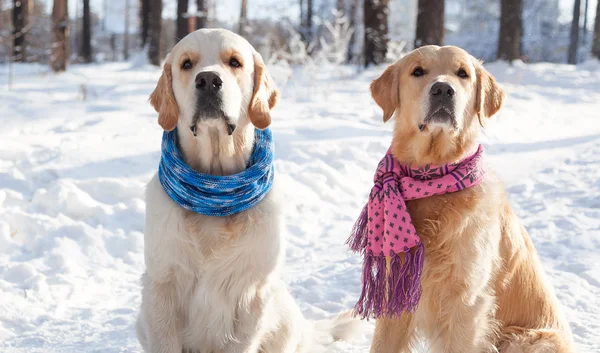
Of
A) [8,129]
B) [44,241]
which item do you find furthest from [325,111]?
[44,241]

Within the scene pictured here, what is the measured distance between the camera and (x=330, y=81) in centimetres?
1277

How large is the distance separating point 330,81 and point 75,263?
9359 millimetres

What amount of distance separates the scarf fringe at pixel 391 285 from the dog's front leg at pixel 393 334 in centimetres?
9

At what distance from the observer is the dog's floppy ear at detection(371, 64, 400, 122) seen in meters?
3.09

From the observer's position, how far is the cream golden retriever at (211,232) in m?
2.71

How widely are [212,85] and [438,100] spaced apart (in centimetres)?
105

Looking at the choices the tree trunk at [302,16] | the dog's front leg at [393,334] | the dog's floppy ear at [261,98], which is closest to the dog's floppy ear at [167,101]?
the dog's floppy ear at [261,98]

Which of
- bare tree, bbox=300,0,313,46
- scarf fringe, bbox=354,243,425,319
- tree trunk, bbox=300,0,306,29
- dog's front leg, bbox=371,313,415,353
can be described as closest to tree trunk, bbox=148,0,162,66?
bare tree, bbox=300,0,313,46

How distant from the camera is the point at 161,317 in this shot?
271 cm

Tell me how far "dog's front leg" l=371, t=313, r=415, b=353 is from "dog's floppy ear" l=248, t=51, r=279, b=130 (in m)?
1.17

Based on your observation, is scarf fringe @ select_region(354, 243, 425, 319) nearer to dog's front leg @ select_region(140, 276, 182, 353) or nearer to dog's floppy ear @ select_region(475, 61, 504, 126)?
dog's floppy ear @ select_region(475, 61, 504, 126)

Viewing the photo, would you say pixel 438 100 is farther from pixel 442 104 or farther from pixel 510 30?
pixel 510 30

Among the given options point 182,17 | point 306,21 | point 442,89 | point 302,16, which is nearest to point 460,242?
point 442,89

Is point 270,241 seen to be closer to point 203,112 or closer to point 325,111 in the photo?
point 203,112
